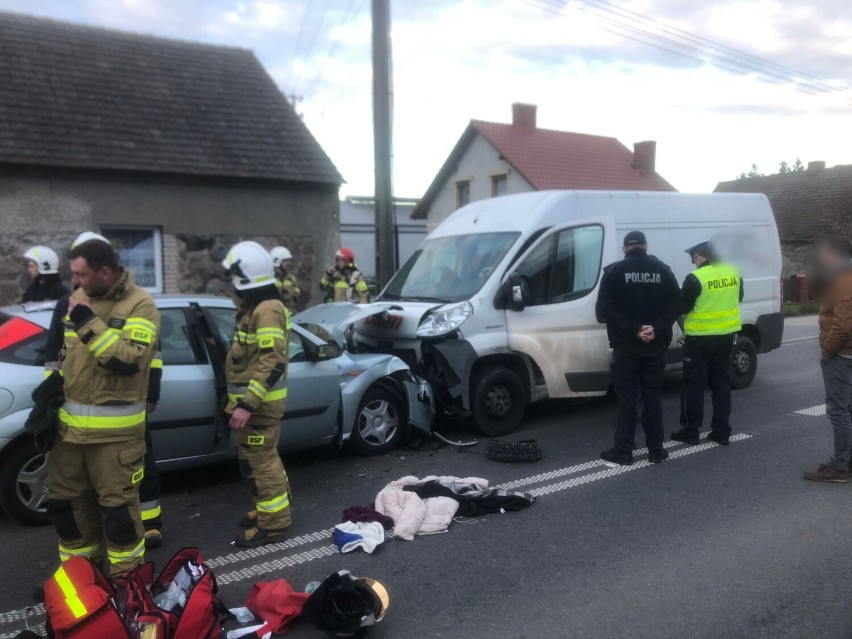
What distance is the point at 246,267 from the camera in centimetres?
479

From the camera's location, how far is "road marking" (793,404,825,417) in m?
8.15

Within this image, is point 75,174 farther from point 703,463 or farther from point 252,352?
point 703,463

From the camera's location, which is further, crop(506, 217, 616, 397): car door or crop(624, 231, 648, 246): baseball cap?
crop(506, 217, 616, 397): car door

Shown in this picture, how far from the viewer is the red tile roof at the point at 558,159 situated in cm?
3203

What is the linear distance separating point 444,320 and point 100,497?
3.98 meters

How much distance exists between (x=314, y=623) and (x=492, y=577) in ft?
3.60

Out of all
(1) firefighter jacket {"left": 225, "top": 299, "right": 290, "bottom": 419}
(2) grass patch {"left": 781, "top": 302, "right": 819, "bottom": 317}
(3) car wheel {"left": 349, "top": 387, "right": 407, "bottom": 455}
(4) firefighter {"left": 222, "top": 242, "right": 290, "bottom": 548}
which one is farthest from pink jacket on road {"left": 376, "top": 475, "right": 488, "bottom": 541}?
(2) grass patch {"left": 781, "top": 302, "right": 819, "bottom": 317}

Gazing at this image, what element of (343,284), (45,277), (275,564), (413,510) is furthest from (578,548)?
(343,284)

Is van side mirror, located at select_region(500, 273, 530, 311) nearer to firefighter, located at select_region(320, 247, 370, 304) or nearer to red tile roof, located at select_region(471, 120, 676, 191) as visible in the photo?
firefighter, located at select_region(320, 247, 370, 304)

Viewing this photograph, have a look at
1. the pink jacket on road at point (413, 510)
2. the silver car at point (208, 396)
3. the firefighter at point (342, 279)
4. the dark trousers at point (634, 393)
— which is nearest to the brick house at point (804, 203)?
the firefighter at point (342, 279)

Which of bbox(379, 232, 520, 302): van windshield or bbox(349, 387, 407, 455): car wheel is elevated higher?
bbox(379, 232, 520, 302): van windshield

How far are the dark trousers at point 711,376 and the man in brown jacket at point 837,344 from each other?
1112mm

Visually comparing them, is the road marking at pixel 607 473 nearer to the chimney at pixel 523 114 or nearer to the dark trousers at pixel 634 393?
the dark trousers at pixel 634 393

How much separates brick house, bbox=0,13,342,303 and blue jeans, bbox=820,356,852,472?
917cm
